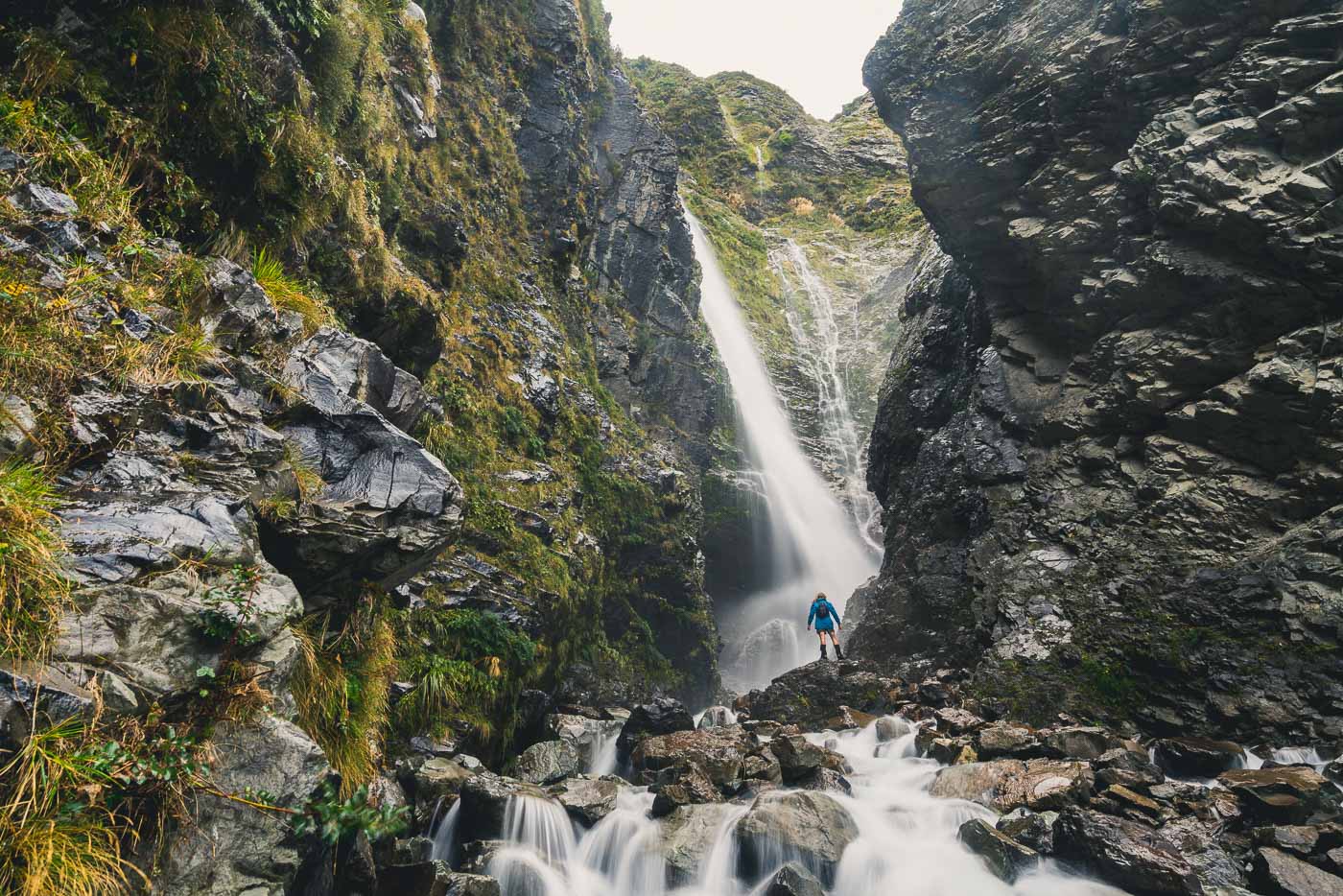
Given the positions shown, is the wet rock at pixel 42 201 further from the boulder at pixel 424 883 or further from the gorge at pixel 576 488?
the boulder at pixel 424 883

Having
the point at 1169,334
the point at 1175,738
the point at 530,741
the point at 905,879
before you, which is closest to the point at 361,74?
the point at 530,741

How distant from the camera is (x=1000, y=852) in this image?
642cm

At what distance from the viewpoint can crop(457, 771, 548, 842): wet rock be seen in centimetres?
766

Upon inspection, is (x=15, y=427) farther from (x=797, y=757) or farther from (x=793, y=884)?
(x=797, y=757)

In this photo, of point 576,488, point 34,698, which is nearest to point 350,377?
point 34,698

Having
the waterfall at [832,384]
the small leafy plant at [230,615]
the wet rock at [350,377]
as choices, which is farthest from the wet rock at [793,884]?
the waterfall at [832,384]

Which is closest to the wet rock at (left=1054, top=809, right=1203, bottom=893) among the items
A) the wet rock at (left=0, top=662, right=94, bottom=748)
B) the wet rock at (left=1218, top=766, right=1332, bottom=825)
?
the wet rock at (left=1218, top=766, right=1332, bottom=825)

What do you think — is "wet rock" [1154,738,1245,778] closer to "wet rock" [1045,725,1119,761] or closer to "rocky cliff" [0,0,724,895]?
"wet rock" [1045,725,1119,761]

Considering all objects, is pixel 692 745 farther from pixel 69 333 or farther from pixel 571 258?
pixel 571 258

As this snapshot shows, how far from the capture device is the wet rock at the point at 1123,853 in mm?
5457

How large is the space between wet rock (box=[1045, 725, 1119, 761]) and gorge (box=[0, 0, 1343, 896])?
7 cm

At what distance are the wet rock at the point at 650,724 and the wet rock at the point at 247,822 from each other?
7992mm

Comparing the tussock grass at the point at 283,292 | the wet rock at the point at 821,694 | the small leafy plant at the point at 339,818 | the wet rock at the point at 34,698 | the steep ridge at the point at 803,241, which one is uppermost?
the steep ridge at the point at 803,241

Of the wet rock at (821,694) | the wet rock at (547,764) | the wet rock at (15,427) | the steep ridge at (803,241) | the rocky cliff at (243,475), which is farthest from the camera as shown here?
the steep ridge at (803,241)
